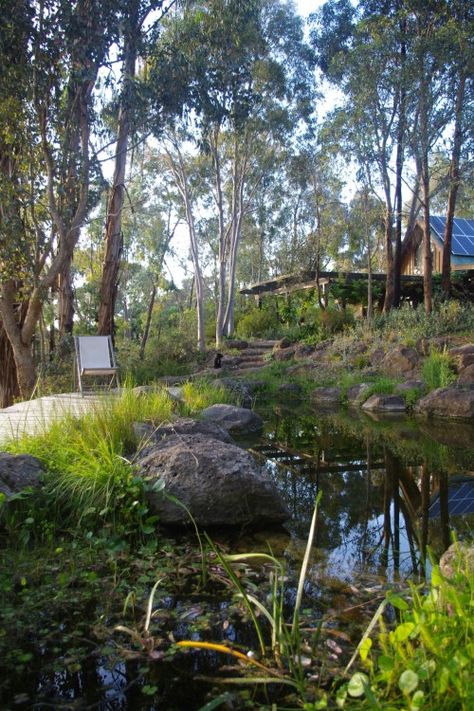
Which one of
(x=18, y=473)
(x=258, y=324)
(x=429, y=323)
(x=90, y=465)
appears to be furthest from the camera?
(x=258, y=324)

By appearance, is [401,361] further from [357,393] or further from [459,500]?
[459,500]

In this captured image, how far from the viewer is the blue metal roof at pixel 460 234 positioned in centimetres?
2138

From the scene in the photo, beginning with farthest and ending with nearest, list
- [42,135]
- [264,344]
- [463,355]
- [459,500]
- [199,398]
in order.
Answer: [264,344], [463,355], [42,135], [199,398], [459,500]

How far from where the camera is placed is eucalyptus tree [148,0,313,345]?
9156 millimetres

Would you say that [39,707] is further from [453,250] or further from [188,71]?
[453,250]

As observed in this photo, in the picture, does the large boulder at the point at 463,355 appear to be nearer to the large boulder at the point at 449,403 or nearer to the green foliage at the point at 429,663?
the large boulder at the point at 449,403

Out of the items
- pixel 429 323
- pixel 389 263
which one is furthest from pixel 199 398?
pixel 389 263

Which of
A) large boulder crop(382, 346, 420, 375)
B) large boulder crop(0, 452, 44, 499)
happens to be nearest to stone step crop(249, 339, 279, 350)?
large boulder crop(382, 346, 420, 375)

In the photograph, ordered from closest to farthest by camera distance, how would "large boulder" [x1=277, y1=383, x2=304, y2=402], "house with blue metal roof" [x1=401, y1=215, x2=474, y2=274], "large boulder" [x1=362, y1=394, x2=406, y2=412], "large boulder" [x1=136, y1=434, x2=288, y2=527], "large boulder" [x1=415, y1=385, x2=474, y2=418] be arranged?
"large boulder" [x1=136, y1=434, x2=288, y2=527] → "large boulder" [x1=415, y1=385, x2=474, y2=418] → "large boulder" [x1=362, y1=394, x2=406, y2=412] → "large boulder" [x1=277, y1=383, x2=304, y2=402] → "house with blue metal roof" [x1=401, y1=215, x2=474, y2=274]

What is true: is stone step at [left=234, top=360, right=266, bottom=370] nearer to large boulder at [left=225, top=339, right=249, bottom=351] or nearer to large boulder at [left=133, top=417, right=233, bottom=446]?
large boulder at [left=225, top=339, right=249, bottom=351]

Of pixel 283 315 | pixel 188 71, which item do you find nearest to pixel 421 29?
pixel 188 71

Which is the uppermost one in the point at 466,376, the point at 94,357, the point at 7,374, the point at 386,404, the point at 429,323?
the point at 429,323

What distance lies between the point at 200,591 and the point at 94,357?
676 centimetres

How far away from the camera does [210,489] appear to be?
11.0 feet
